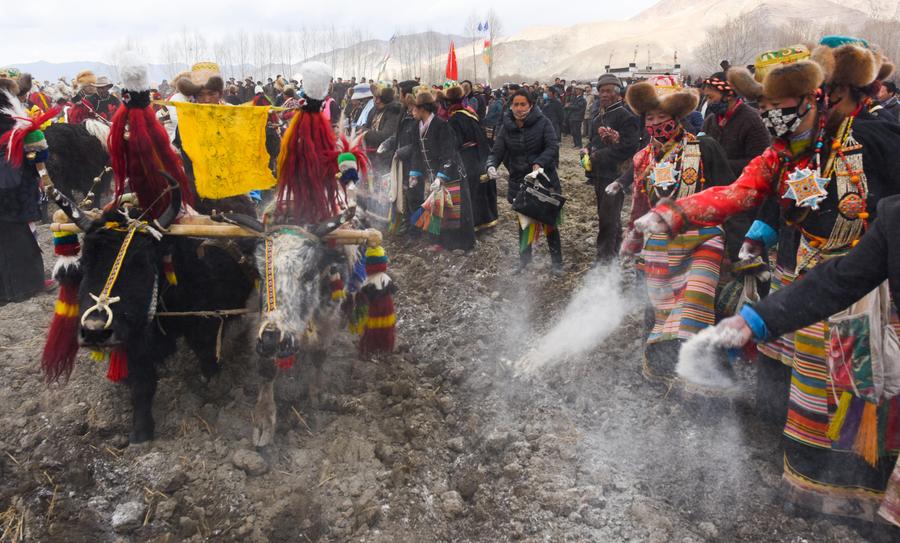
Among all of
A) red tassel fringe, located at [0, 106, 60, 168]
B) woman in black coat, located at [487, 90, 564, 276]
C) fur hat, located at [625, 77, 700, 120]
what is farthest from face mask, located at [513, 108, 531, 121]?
red tassel fringe, located at [0, 106, 60, 168]

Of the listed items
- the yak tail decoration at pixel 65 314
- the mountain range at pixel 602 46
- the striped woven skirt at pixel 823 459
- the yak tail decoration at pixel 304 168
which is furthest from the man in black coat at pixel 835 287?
the mountain range at pixel 602 46

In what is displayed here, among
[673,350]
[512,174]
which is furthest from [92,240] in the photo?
[512,174]

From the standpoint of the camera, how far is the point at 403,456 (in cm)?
387

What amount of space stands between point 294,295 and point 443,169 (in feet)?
15.0

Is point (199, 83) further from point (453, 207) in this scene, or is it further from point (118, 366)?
point (453, 207)

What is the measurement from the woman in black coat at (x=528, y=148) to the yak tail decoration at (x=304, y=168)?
3.22 m

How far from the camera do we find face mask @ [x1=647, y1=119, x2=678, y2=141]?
450cm

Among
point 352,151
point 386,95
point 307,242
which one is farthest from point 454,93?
point 307,242

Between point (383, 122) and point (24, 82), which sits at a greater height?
point (24, 82)

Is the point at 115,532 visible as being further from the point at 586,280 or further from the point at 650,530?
the point at 586,280

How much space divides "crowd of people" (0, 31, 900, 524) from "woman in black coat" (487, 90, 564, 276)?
0.07 feet

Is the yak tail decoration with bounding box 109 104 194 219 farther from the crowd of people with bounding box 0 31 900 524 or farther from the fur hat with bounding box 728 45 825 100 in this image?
the fur hat with bounding box 728 45 825 100

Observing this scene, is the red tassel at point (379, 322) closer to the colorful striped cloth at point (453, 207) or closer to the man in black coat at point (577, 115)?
the colorful striped cloth at point (453, 207)

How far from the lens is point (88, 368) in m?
4.70
